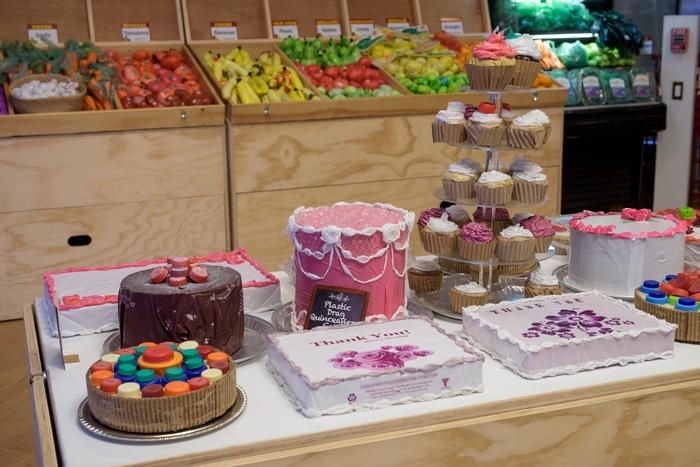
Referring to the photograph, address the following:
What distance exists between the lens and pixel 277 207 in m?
4.35

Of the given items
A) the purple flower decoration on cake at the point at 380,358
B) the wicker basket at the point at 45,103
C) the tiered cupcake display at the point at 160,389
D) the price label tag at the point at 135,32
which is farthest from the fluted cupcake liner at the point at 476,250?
the price label tag at the point at 135,32

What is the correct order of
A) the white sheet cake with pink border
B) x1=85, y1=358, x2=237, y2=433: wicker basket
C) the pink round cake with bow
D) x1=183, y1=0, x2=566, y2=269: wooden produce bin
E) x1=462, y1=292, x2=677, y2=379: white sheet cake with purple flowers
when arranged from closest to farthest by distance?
1. x1=85, y1=358, x2=237, y2=433: wicker basket
2. x1=462, y1=292, x2=677, y2=379: white sheet cake with purple flowers
3. the pink round cake with bow
4. the white sheet cake with pink border
5. x1=183, y1=0, x2=566, y2=269: wooden produce bin

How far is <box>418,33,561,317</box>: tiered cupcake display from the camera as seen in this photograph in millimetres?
2182

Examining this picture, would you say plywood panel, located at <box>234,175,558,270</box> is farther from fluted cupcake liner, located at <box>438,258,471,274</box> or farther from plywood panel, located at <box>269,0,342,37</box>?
fluted cupcake liner, located at <box>438,258,471,274</box>

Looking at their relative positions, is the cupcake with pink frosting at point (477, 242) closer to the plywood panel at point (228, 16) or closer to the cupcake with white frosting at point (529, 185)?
the cupcake with white frosting at point (529, 185)

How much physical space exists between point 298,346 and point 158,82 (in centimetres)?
284

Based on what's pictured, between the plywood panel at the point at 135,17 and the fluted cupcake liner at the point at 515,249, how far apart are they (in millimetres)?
3258

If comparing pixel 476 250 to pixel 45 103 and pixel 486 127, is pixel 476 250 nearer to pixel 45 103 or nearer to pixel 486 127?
pixel 486 127

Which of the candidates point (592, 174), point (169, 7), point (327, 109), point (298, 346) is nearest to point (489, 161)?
point (298, 346)

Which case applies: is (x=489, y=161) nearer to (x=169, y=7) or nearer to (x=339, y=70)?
(x=339, y=70)

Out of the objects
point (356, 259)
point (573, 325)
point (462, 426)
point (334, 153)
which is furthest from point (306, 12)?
point (462, 426)

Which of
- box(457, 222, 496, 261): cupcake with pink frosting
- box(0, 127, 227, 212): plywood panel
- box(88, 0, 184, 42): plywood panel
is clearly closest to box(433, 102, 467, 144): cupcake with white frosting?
box(457, 222, 496, 261): cupcake with pink frosting

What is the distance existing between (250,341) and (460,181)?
0.69 meters

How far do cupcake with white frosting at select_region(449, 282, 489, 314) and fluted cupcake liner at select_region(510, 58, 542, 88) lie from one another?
1.80 feet
